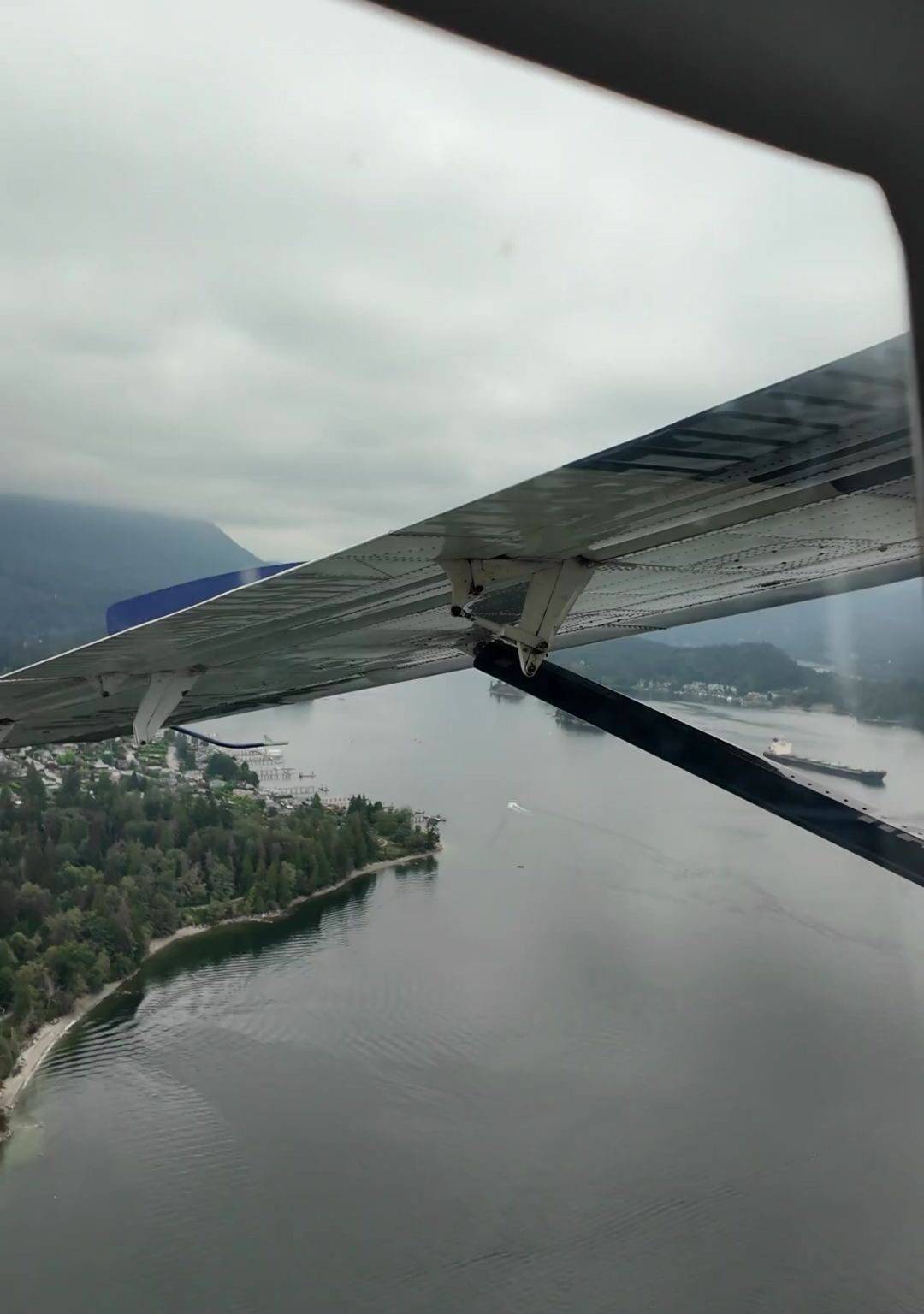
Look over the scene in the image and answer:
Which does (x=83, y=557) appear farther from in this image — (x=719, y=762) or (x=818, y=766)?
(x=719, y=762)

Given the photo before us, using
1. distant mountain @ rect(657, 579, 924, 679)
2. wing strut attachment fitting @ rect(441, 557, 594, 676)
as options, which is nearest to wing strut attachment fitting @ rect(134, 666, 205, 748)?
wing strut attachment fitting @ rect(441, 557, 594, 676)

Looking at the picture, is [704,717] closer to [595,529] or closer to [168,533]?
[595,529]

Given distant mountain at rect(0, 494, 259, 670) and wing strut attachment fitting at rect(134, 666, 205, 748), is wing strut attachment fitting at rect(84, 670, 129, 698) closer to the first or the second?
wing strut attachment fitting at rect(134, 666, 205, 748)

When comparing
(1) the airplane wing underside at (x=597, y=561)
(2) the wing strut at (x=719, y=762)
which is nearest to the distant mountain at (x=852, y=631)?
(1) the airplane wing underside at (x=597, y=561)

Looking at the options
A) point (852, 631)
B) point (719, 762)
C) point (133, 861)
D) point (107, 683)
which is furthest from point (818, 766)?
Answer: point (133, 861)

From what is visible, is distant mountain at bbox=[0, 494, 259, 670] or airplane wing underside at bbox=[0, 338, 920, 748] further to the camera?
distant mountain at bbox=[0, 494, 259, 670]

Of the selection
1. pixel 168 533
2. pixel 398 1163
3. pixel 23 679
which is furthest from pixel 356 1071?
pixel 23 679
